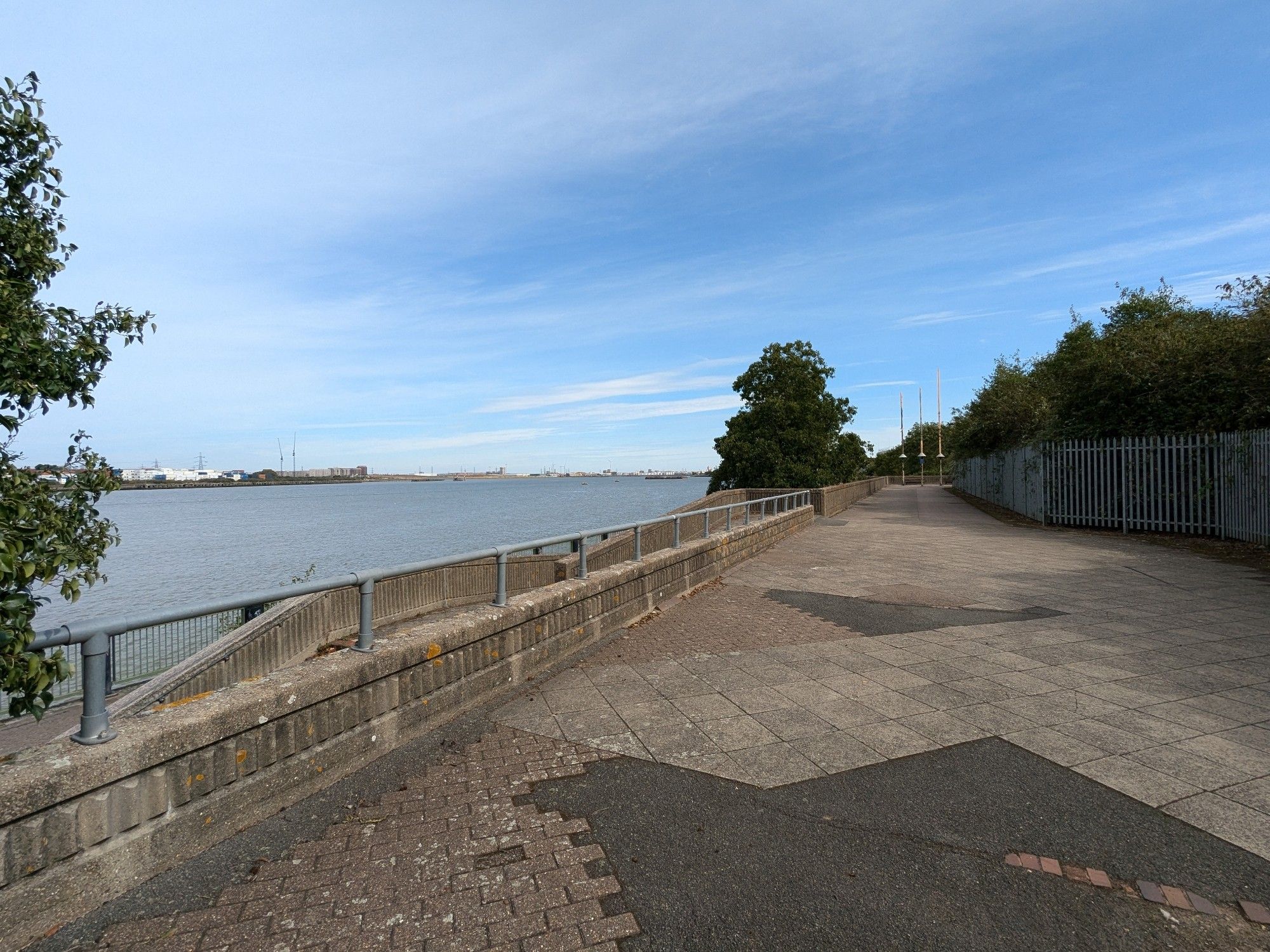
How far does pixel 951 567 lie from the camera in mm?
11602

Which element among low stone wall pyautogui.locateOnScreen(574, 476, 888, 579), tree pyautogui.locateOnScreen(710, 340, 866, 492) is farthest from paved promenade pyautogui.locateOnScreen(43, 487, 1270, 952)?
tree pyautogui.locateOnScreen(710, 340, 866, 492)

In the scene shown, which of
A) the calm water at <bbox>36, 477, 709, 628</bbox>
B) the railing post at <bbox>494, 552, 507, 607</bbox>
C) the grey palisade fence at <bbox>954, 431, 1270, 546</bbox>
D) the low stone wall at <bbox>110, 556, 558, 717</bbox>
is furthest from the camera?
the calm water at <bbox>36, 477, 709, 628</bbox>

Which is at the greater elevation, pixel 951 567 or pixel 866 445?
pixel 866 445

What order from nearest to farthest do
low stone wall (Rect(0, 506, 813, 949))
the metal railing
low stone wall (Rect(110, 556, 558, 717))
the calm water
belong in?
low stone wall (Rect(0, 506, 813, 949)) < the metal railing < low stone wall (Rect(110, 556, 558, 717)) < the calm water

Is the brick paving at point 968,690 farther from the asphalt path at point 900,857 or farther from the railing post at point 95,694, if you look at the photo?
the railing post at point 95,694

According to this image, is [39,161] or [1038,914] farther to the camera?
[39,161]

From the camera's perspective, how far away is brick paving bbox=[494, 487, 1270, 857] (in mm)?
3854

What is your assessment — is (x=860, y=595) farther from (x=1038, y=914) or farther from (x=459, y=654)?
(x=1038, y=914)

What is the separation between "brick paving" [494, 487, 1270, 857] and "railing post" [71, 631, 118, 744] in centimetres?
234

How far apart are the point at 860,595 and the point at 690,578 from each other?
7.50 ft

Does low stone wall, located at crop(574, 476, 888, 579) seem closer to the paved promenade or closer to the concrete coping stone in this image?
the paved promenade

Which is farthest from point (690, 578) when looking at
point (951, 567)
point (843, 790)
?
point (843, 790)

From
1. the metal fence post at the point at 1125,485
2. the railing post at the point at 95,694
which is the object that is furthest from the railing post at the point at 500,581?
the metal fence post at the point at 1125,485

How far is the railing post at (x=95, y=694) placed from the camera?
264 cm
